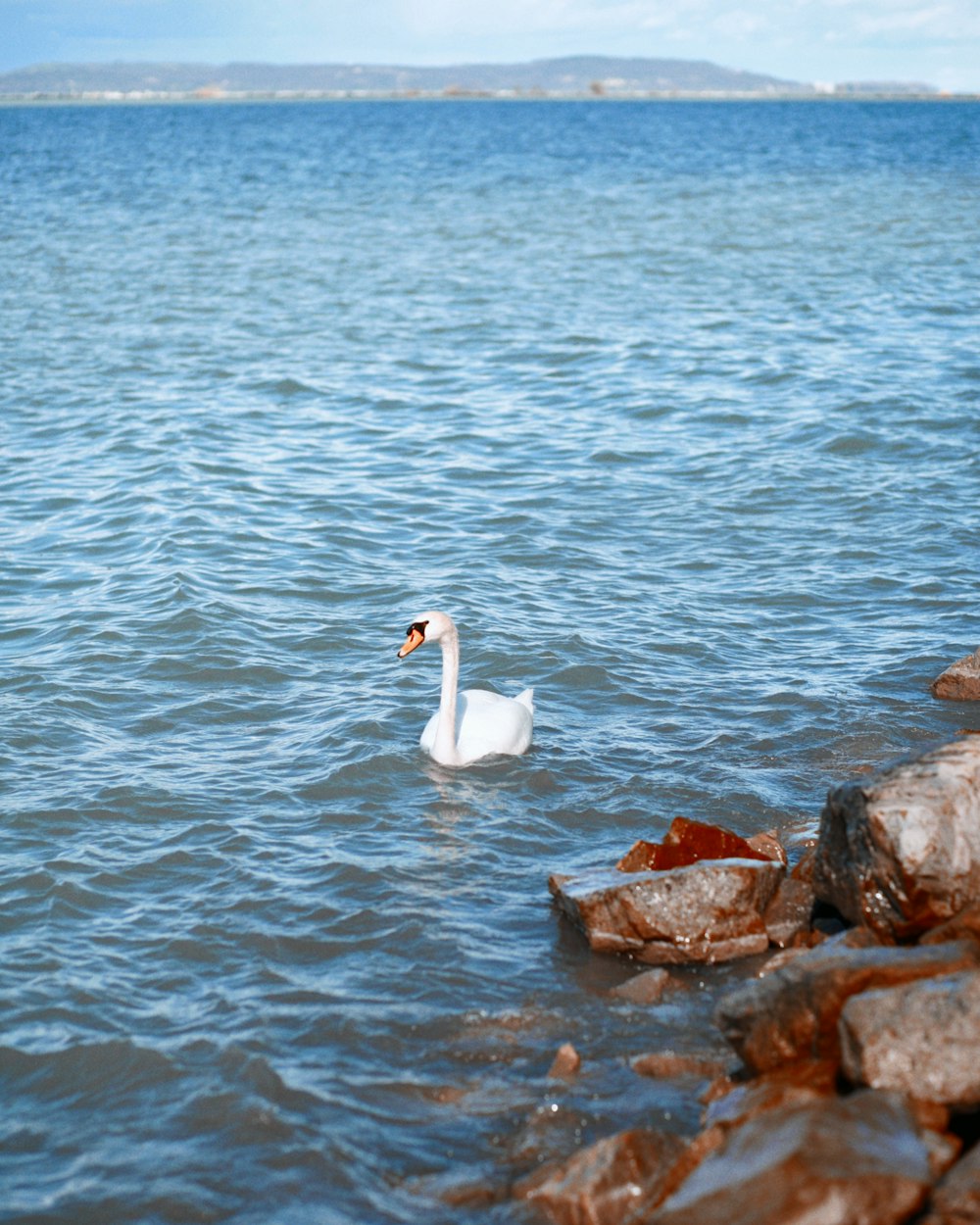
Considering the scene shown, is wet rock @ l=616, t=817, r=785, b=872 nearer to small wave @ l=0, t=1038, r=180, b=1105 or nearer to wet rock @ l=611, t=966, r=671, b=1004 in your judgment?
wet rock @ l=611, t=966, r=671, b=1004

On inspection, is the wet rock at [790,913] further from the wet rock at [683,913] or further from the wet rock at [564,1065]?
the wet rock at [564,1065]

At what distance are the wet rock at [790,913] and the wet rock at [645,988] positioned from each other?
684 mm

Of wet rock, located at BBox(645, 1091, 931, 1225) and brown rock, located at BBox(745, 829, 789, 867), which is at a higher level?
wet rock, located at BBox(645, 1091, 931, 1225)

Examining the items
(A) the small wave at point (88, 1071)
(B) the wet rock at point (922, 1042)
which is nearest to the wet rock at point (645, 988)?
(B) the wet rock at point (922, 1042)

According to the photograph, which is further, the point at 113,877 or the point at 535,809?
the point at 535,809

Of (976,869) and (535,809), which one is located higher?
(976,869)

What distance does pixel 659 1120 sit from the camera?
5590 mm

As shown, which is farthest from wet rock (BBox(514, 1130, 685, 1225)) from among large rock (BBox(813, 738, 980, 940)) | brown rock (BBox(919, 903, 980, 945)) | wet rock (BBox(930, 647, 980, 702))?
wet rock (BBox(930, 647, 980, 702))

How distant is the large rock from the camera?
607 centimetres

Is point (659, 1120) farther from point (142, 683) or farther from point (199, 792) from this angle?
point (142, 683)

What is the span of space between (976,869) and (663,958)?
1.57 meters

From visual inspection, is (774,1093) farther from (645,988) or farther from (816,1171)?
(645,988)

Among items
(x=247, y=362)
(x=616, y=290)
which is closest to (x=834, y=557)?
(x=247, y=362)

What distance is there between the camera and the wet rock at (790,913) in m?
6.89
